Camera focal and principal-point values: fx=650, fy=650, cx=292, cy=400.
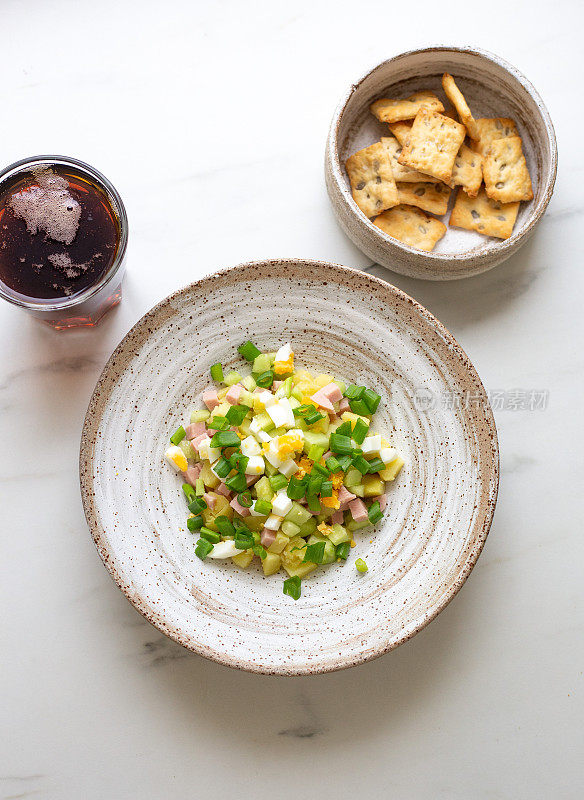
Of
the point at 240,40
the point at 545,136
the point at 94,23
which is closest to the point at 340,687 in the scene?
the point at 545,136

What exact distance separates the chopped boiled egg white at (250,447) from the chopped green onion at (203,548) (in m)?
0.23

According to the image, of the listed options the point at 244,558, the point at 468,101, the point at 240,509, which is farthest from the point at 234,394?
the point at 468,101

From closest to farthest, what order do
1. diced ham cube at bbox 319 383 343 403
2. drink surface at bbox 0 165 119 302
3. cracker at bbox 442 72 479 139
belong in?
drink surface at bbox 0 165 119 302, diced ham cube at bbox 319 383 343 403, cracker at bbox 442 72 479 139

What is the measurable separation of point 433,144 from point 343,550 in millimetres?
975

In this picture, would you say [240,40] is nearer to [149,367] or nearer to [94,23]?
[94,23]

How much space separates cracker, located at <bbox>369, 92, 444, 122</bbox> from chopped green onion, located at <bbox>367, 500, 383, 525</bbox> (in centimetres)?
93

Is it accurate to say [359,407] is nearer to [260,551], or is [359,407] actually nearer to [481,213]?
[260,551]

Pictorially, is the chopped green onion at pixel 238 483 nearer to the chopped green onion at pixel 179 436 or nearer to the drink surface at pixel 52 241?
the chopped green onion at pixel 179 436

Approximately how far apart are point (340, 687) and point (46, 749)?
2.46ft

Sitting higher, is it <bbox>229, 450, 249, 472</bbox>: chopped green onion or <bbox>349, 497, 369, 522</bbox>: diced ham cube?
<bbox>229, 450, 249, 472</bbox>: chopped green onion

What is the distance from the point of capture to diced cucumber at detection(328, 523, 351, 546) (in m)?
1.48

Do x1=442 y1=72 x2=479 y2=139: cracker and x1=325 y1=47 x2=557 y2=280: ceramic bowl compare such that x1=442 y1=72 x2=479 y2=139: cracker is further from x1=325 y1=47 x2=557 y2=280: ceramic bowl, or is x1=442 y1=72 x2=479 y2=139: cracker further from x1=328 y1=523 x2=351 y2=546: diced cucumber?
x1=328 y1=523 x2=351 y2=546: diced cucumber

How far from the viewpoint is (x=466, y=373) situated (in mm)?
1449

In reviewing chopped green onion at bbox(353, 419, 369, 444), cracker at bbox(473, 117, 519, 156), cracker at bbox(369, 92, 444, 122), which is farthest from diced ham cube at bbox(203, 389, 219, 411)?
cracker at bbox(473, 117, 519, 156)
